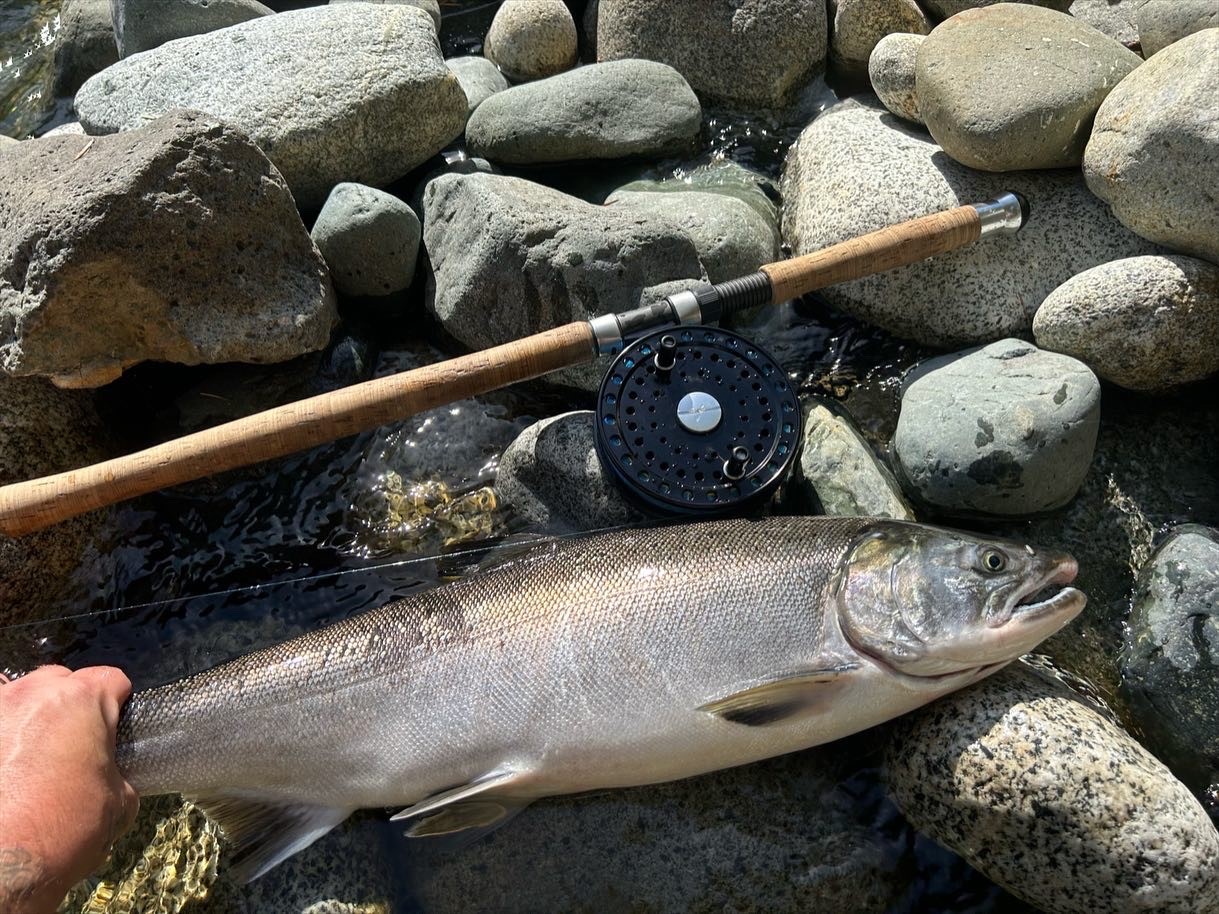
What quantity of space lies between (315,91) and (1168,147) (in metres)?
4.25

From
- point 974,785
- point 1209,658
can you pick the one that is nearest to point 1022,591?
point 974,785

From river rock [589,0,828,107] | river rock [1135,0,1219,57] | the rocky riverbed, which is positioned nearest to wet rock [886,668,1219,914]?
the rocky riverbed

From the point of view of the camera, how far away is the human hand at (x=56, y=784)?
2.76 m

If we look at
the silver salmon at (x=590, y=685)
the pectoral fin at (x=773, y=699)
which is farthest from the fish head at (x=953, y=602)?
the pectoral fin at (x=773, y=699)

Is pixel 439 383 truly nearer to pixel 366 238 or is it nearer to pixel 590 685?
pixel 366 238

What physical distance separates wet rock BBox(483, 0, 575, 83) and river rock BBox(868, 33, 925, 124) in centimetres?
209

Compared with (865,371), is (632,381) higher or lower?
higher

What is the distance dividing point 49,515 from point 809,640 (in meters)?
3.03

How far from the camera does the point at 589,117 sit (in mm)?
5246

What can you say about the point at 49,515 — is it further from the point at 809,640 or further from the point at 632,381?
the point at 809,640

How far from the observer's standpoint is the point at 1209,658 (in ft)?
11.9

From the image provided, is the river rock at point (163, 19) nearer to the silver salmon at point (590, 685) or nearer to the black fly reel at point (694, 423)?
the black fly reel at point (694, 423)

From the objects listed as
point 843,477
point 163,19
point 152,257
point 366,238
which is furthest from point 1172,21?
point 163,19

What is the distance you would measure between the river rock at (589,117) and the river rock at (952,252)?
100 cm
